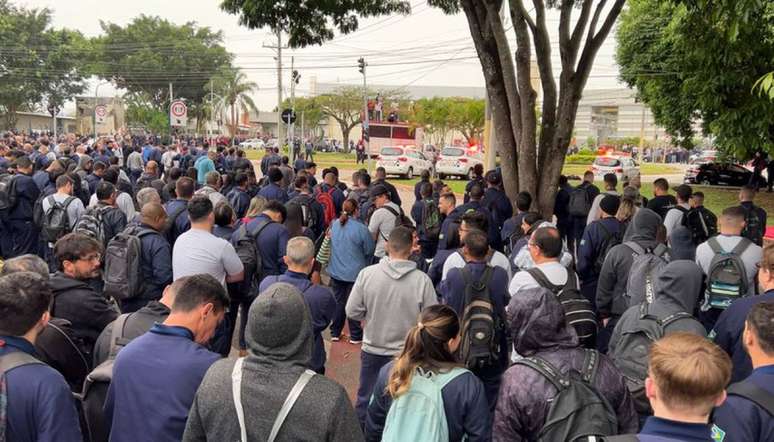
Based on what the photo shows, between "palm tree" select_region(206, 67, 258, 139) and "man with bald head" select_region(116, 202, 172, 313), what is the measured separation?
218 ft

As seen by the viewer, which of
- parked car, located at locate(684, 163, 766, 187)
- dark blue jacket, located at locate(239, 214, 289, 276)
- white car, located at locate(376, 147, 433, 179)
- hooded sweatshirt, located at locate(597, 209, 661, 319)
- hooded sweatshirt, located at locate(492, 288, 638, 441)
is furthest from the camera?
parked car, located at locate(684, 163, 766, 187)

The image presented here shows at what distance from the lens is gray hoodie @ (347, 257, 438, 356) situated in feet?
15.2

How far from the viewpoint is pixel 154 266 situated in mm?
5594

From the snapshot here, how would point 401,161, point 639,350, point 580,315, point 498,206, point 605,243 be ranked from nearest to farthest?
1. point 639,350
2. point 580,315
3. point 605,243
4. point 498,206
5. point 401,161

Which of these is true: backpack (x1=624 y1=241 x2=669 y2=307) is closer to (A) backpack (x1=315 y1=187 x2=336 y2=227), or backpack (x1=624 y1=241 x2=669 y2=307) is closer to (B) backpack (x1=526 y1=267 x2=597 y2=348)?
(B) backpack (x1=526 y1=267 x2=597 y2=348)

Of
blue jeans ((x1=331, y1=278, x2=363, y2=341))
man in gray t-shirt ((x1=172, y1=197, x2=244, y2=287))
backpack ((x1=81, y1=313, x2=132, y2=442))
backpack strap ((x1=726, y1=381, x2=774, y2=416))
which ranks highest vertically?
man in gray t-shirt ((x1=172, y1=197, x2=244, y2=287))

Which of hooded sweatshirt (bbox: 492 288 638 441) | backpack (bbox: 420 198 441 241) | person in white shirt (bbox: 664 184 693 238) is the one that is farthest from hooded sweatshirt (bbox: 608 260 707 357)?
backpack (bbox: 420 198 441 241)

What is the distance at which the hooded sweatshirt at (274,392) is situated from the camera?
95.5 inches

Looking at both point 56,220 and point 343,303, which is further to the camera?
point 56,220

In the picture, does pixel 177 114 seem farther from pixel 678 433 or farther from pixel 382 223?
pixel 678 433

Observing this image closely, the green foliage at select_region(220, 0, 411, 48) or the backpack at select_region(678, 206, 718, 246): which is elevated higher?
the green foliage at select_region(220, 0, 411, 48)

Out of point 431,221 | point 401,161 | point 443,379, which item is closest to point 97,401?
point 443,379

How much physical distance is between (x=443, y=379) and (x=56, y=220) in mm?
6702

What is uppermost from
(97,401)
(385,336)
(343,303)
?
(97,401)
